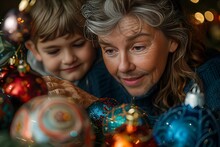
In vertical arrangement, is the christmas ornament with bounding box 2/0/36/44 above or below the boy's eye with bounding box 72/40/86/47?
above

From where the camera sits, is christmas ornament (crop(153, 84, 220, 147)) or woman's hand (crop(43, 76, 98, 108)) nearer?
christmas ornament (crop(153, 84, 220, 147))

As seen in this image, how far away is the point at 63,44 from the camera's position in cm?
134

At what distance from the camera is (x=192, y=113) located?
916 mm

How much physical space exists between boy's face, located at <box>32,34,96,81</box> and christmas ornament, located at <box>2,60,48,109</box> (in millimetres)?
279

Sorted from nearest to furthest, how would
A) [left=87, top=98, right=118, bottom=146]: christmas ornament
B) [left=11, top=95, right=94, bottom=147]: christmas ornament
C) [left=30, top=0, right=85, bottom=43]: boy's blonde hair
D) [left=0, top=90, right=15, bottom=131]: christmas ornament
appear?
1. [left=11, top=95, right=94, bottom=147]: christmas ornament
2. [left=0, top=90, right=15, bottom=131]: christmas ornament
3. [left=87, top=98, right=118, bottom=146]: christmas ornament
4. [left=30, top=0, right=85, bottom=43]: boy's blonde hair

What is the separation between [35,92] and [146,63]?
350 mm

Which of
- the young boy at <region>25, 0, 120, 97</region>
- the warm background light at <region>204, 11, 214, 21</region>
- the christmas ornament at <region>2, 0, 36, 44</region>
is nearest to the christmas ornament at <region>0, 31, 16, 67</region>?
the christmas ornament at <region>2, 0, 36, 44</region>

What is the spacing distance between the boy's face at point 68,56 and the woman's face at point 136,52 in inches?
4.6

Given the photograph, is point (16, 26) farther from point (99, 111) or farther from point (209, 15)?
point (209, 15)

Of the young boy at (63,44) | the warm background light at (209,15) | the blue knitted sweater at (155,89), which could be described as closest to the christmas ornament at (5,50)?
the young boy at (63,44)

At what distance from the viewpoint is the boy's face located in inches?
53.3

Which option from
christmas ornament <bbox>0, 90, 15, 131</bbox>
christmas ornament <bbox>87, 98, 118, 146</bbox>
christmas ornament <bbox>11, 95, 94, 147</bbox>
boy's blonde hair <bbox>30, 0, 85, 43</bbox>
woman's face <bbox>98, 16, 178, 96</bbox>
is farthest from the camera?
boy's blonde hair <bbox>30, 0, 85, 43</bbox>

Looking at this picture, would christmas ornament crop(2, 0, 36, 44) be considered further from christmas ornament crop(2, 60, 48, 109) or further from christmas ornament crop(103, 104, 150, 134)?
christmas ornament crop(103, 104, 150, 134)

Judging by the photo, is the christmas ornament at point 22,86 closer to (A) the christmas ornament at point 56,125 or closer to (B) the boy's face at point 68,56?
(A) the christmas ornament at point 56,125
